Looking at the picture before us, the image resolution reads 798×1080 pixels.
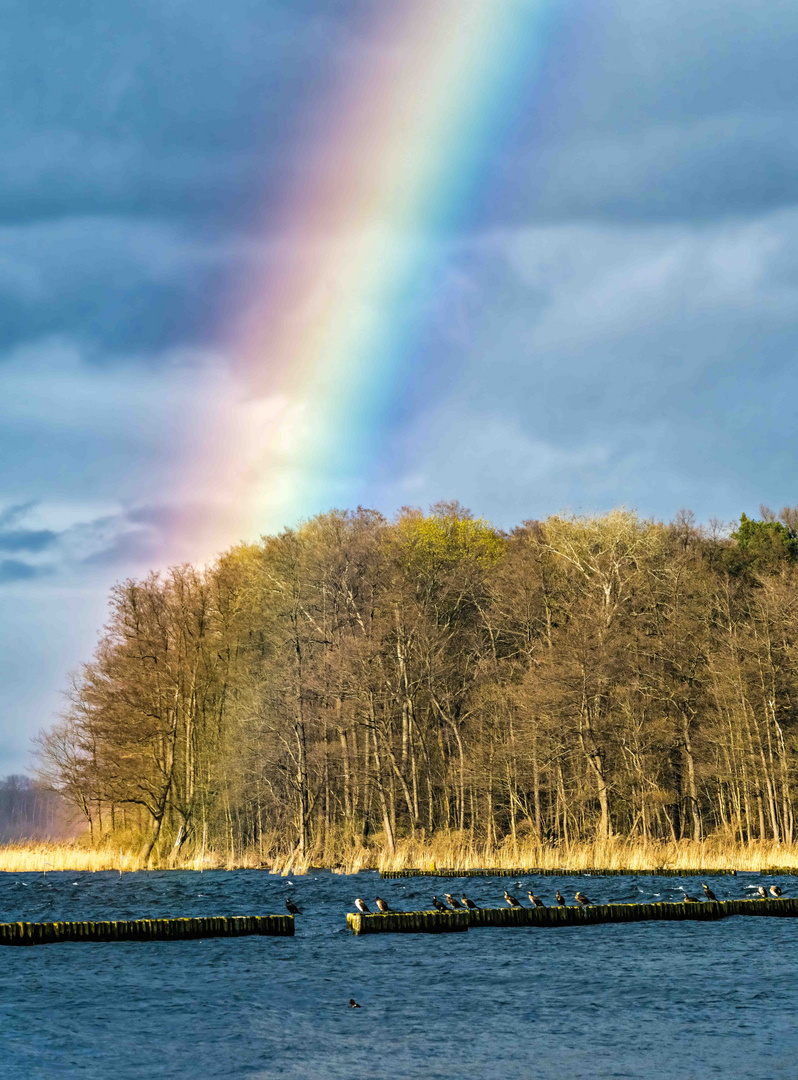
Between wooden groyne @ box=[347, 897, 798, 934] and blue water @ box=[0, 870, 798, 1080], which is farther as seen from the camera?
wooden groyne @ box=[347, 897, 798, 934]

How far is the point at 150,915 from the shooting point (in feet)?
116

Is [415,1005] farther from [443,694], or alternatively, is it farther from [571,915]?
[443,694]

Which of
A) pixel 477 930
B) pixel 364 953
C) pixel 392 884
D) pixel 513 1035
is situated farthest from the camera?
pixel 392 884

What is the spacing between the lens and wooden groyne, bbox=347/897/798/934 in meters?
31.2

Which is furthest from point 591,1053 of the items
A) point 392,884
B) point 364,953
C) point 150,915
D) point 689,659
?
point 689,659

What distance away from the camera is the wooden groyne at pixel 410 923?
102ft

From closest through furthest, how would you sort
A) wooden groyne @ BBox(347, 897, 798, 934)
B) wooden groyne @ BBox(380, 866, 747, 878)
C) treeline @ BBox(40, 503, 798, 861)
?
wooden groyne @ BBox(347, 897, 798, 934) → wooden groyne @ BBox(380, 866, 747, 878) → treeline @ BBox(40, 503, 798, 861)

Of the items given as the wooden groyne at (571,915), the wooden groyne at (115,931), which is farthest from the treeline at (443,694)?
the wooden groyne at (115,931)

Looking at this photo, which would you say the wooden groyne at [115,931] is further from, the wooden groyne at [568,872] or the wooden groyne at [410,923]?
the wooden groyne at [568,872]

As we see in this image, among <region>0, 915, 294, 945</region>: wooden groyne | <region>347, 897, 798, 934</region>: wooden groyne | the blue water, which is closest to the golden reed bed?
<region>347, 897, 798, 934</region>: wooden groyne

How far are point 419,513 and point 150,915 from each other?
42.9m

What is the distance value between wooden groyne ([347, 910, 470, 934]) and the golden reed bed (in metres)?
19.9

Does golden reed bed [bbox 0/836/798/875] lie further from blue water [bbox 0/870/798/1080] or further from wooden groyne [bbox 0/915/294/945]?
wooden groyne [bbox 0/915/294/945]

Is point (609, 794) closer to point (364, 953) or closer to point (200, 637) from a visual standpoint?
point (200, 637)
